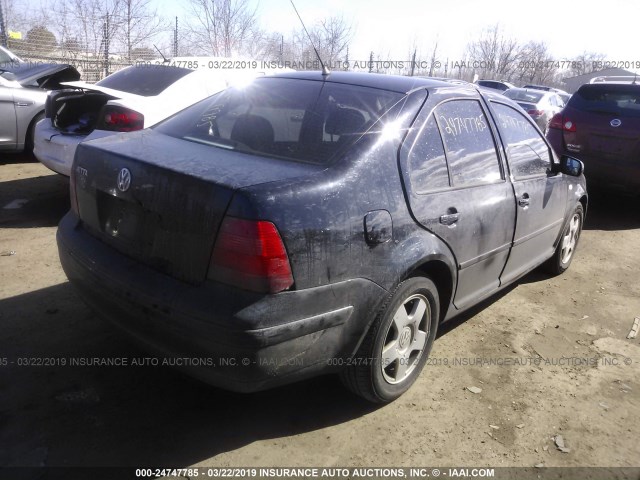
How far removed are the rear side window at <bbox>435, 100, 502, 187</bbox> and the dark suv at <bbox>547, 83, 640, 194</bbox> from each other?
13.8 ft

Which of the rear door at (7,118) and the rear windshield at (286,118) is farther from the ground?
the rear windshield at (286,118)

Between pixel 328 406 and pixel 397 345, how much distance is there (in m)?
0.49

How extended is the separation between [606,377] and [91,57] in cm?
1811

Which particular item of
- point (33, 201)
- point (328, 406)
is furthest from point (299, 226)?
point (33, 201)

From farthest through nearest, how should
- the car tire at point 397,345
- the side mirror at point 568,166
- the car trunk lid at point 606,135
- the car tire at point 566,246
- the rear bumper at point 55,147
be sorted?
the car trunk lid at point 606,135, the rear bumper at point 55,147, the car tire at point 566,246, the side mirror at point 568,166, the car tire at point 397,345

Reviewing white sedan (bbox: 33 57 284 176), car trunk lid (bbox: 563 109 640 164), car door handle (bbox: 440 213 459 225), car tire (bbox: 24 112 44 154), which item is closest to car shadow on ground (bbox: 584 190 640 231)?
car trunk lid (bbox: 563 109 640 164)

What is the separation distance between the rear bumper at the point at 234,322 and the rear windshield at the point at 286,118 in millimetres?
717

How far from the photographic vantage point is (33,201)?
591 cm

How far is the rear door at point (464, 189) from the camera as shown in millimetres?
2758

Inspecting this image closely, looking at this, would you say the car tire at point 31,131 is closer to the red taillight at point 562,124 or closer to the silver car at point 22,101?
the silver car at point 22,101

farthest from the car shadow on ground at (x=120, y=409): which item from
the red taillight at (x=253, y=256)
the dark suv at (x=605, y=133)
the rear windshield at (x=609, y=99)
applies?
the rear windshield at (x=609, y=99)

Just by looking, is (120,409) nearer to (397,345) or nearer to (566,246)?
(397,345)

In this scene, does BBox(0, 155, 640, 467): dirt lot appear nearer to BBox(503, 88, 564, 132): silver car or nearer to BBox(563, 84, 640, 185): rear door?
BBox(563, 84, 640, 185): rear door

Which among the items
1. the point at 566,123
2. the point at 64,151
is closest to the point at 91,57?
the point at 64,151
